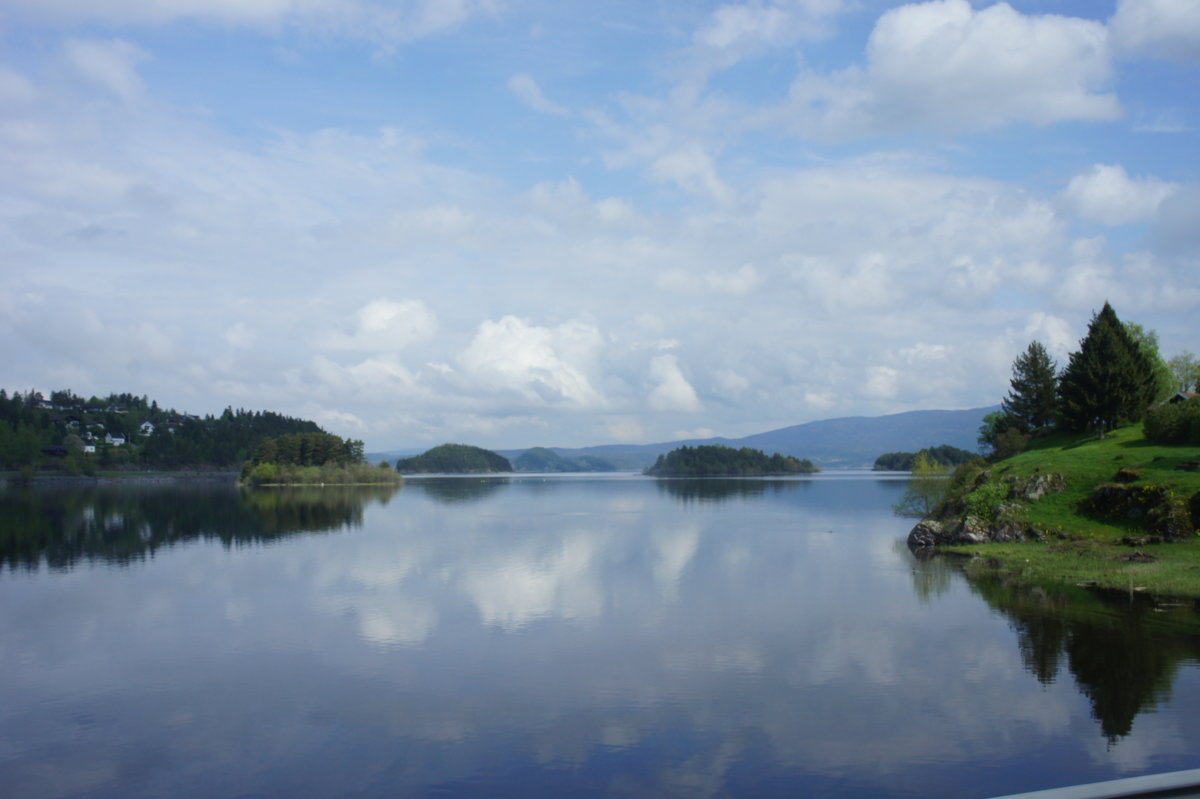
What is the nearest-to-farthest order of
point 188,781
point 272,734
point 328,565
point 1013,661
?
point 188,781
point 272,734
point 1013,661
point 328,565

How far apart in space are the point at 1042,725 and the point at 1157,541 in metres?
25.2

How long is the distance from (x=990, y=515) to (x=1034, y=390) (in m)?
39.9

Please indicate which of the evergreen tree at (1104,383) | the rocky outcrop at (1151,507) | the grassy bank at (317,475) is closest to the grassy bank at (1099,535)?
the rocky outcrop at (1151,507)

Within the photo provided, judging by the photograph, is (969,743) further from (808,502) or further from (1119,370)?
(808,502)

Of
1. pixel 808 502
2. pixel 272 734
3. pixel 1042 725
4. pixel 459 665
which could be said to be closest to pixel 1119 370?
pixel 808 502

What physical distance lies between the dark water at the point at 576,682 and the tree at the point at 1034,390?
45336 millimetres

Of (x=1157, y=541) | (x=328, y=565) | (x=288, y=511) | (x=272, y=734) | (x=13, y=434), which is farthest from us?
(x=13, y=434)

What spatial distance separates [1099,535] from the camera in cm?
3956

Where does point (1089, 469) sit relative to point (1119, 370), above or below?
below

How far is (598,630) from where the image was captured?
1056 inches

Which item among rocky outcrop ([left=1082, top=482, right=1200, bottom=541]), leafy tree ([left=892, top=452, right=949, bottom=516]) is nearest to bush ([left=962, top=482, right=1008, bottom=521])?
rocky outcrop ([left=1082, top=482, right=1200, bottom=541])

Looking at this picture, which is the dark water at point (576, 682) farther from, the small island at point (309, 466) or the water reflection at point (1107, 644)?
the small island at point (309, 466)

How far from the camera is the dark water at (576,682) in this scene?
586 inches

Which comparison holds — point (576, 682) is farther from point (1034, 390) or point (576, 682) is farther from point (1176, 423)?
point (1034, 390)
